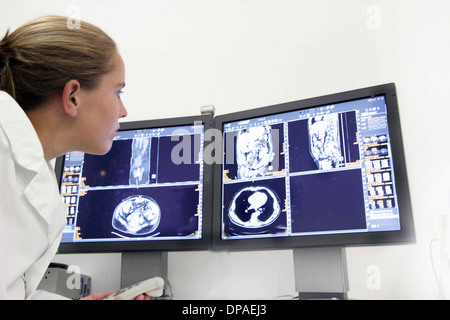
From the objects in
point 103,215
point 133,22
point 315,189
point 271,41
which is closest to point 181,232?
point 103,215

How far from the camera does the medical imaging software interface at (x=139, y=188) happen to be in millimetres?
1198

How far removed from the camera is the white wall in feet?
3.77

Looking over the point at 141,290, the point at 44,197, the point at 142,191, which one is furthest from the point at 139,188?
the point at 44,197

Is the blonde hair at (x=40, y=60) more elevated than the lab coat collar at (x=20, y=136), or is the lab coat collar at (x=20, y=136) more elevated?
the blonde hair at (x=40, y=60)

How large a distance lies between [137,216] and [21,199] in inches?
20.0

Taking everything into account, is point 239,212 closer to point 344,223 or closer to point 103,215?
point 344,223

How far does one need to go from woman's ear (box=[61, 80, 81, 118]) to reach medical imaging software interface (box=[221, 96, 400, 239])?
1.49 ft

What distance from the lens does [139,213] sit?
48.0 inches

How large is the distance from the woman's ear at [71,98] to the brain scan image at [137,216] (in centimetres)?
39

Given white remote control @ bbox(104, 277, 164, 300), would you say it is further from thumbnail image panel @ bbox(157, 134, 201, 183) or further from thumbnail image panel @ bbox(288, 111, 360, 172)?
thumbnail image panel @ bbox(288, 111, 360, 172)

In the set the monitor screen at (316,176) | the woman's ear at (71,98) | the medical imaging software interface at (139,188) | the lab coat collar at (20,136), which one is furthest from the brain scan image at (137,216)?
the lab coat collar at (20,136)

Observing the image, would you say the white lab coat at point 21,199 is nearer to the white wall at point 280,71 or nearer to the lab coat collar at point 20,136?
the lab coat collar at point 20,136

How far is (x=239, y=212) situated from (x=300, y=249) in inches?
7.4
